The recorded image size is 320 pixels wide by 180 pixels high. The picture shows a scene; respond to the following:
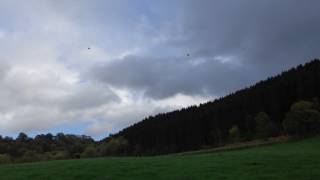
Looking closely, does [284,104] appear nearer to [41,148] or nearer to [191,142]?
[191,142]

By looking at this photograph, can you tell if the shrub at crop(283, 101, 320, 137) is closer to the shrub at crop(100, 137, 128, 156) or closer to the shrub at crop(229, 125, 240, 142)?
the shrub at crop(229, 125, 240, 142)

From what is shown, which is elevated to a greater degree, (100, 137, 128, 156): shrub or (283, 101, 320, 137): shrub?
(100, 137, 128, 156): shrub

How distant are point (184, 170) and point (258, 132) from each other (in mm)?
125469

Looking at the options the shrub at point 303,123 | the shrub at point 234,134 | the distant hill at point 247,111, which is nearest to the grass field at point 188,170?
the shrub at point 303,123

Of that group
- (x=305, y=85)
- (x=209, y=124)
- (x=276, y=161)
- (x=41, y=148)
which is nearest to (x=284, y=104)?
(x=305, y=85)

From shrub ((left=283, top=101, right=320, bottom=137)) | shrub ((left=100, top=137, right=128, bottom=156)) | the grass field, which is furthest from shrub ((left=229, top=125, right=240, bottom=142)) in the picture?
the grass field

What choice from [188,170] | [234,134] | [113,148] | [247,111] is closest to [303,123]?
[234,134]

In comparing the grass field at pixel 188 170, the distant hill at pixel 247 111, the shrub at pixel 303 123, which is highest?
the distant hill at pixel 247 111

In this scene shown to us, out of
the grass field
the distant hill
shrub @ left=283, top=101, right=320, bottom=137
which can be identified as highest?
the distant hill

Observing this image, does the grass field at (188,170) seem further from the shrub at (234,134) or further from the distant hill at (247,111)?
the distant hill at (247,111)

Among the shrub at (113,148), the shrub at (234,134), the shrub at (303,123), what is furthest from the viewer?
the shrub at (113,148)

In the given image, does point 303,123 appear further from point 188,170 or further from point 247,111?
point 188,170

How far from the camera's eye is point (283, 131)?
144 metres

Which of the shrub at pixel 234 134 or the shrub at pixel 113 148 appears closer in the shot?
the shrub at pixel 234 134
